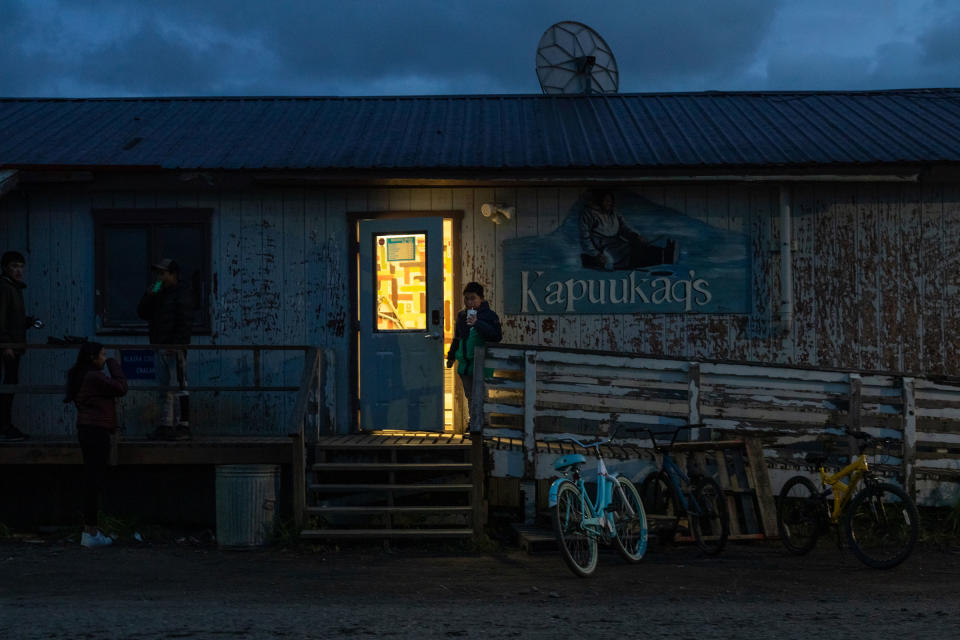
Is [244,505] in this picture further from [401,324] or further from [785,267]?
[785,267]

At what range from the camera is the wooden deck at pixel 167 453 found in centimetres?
1033

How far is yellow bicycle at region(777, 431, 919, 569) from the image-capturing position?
27.2 feet

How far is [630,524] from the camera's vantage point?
865cm

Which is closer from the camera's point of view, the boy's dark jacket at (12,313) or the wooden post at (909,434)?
the wooden post at (909,434)

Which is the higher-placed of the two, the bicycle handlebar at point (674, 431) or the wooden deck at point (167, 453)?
the bicycle handlebar at point (674, 431)

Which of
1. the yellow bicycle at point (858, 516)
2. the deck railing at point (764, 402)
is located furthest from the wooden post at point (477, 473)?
the yellow bicycle at point (858, 516)

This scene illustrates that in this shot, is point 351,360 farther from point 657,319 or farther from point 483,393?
point 657,319

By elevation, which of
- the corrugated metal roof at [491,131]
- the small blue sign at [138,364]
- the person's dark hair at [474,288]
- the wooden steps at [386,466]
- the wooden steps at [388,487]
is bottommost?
the wooden steps at [388,487]

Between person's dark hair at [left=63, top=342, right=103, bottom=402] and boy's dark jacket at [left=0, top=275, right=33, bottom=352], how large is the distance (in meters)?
1.31

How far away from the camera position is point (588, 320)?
1155 cm

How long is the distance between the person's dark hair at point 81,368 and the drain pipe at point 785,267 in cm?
669

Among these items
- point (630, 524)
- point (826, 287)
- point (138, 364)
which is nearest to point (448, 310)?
point (138, 364)

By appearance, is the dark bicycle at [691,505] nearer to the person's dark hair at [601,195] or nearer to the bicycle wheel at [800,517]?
the bicycle wheel at [800,517]

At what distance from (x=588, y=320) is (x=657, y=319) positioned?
723mm
